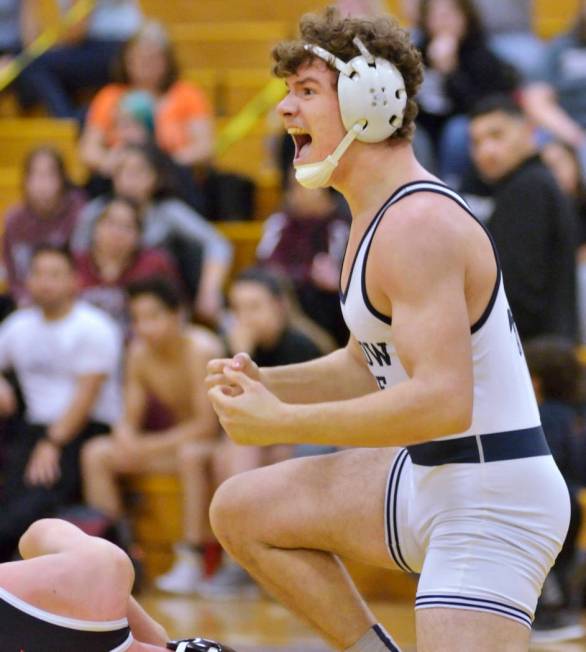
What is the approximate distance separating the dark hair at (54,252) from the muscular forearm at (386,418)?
389cm

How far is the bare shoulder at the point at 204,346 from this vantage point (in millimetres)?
6570

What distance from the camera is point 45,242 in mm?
7180

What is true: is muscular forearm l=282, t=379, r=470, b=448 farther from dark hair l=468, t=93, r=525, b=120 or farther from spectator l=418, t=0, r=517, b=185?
spectator l=418, t=0, r=517, b=185

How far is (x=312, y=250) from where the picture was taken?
688 centimetres

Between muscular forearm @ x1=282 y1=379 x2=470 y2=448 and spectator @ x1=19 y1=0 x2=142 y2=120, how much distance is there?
22.1 ft

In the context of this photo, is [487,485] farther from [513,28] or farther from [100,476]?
[513,28]

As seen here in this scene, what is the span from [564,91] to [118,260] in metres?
2.58

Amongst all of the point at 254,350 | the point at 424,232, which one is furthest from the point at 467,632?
the point at 254,350

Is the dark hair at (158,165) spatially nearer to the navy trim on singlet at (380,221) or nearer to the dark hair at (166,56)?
the dark hair at (166,56)

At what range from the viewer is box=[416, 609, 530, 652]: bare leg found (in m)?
3.03

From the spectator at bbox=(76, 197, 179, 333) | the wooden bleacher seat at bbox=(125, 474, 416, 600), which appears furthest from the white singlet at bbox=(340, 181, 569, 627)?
the spectator at bbox=(76, 197, 179, 333)

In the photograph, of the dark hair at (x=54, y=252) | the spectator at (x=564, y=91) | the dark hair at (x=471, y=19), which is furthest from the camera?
the dark hair at (x=471, y=19)

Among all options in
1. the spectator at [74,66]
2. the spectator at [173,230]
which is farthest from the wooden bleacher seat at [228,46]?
the spectator at [173,230]

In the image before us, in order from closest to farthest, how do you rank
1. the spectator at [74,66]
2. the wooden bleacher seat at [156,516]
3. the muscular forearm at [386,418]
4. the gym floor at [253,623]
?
the muscular forearm at [386,418] → the gym floor at [253,623] → the wooden bleacher seat at [156,516] → the spectator at [74,66]
